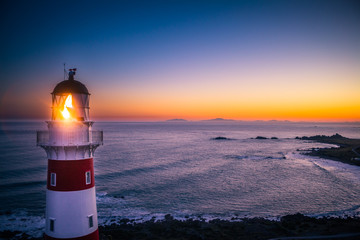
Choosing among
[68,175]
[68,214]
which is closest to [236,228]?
[68,214]

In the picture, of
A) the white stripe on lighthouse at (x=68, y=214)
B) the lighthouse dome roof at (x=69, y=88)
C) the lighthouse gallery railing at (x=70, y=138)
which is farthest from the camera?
the lighthouse dome roof at (x=69, y=88)

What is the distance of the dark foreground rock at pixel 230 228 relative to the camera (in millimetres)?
14406

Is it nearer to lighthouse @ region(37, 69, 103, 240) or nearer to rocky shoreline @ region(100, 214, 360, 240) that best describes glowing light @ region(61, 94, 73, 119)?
lighthouse @ region(37, 69, 103, 240)

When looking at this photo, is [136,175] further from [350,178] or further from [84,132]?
[350,178]

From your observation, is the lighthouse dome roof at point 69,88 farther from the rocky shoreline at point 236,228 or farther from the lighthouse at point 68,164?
the rocky shoreline at point 236,228

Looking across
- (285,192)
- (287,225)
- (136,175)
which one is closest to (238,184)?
(285,192)

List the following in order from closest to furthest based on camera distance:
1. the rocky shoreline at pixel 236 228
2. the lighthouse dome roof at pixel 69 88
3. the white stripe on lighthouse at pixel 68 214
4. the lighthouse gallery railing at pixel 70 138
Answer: the lighthouse gallery railing at pixel 70 138
the white stripe on lighthouse at pixel 68 214
the lighthouse dome roof at pixel 69 88
the rocky shoreline at pixel 236 228

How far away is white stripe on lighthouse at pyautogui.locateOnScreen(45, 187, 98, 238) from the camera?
8156 millimetres

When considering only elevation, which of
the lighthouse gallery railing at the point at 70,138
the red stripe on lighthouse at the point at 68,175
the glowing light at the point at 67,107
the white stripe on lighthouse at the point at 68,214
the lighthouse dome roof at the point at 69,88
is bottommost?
the white stripe on lighthouse at the point at 68,214

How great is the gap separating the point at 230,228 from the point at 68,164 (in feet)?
39.5

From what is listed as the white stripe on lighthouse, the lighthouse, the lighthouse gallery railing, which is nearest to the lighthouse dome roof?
the lighthouse

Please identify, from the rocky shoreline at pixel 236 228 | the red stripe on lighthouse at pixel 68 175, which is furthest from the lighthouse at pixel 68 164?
the rocky shoreline at pixel 236 228

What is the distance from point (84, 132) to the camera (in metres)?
8.40

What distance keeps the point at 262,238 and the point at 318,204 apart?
31.2 feet
